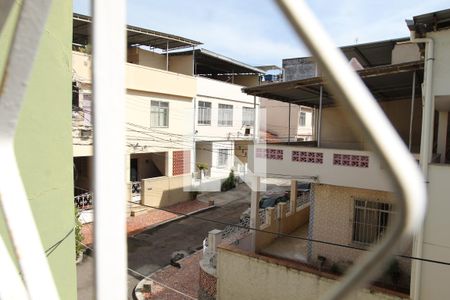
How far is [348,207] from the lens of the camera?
9.41 metres

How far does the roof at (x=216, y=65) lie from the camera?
21.3 m

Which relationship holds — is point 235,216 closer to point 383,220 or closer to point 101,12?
point 383,220

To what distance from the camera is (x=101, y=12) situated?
772 millimetres

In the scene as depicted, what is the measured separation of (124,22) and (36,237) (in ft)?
2.03

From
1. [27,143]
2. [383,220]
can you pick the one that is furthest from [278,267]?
[27,143]

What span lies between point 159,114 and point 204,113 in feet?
12.3

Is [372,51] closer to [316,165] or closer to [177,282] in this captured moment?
[316,165]

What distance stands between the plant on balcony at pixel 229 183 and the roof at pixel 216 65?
7368 mm

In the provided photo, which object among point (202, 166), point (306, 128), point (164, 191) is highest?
point (306, 128)

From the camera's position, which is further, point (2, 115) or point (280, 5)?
point (2, 115)

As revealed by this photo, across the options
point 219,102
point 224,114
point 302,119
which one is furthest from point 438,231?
point 302,119

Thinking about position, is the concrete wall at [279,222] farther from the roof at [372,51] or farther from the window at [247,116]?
the window at [247,116]

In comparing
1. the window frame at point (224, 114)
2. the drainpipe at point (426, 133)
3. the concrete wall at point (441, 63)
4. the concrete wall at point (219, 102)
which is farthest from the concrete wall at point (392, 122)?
the window frame at point (224, 114)

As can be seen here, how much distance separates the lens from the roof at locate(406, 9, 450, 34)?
223 inches
